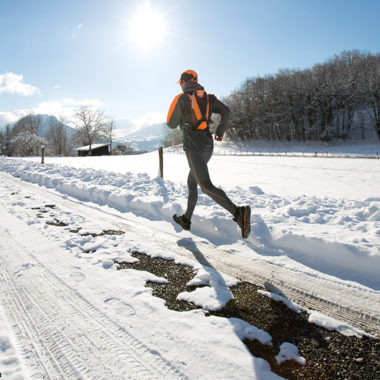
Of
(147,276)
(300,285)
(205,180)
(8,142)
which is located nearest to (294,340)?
(300,285)

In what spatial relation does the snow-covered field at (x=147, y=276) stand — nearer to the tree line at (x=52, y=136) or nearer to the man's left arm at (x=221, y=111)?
the man's left arm at (x=221, y=111)

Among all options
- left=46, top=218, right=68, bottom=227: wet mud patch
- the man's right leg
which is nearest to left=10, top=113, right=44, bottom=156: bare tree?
left=46, top=218, right=68, bottom=227: wet mud patch

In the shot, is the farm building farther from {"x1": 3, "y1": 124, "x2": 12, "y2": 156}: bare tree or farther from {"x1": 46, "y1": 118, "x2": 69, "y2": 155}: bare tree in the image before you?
{"x1": 3, "y1": 124, "x2": 12, "y2": 156}: bare tree

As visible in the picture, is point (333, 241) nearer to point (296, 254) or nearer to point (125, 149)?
point (296, 254)

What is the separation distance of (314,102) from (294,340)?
157 feet

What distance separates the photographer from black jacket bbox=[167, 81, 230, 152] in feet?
9.92

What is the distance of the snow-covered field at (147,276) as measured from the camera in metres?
1.45

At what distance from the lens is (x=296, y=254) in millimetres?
2887

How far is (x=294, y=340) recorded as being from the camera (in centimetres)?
161

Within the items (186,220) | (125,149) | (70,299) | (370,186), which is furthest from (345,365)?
(125,149)

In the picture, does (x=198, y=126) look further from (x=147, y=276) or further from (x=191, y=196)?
(x=147, y=276)

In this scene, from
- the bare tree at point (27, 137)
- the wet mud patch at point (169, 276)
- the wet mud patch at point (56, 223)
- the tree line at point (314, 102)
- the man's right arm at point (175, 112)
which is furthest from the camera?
the bare tree at point (27, 137)

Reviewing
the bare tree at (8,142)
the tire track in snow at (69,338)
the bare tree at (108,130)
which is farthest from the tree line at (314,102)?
the bare tree at (8,142)

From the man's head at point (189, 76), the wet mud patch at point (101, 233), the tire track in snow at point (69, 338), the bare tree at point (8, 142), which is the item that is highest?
the bare tree at point (8, 142)
